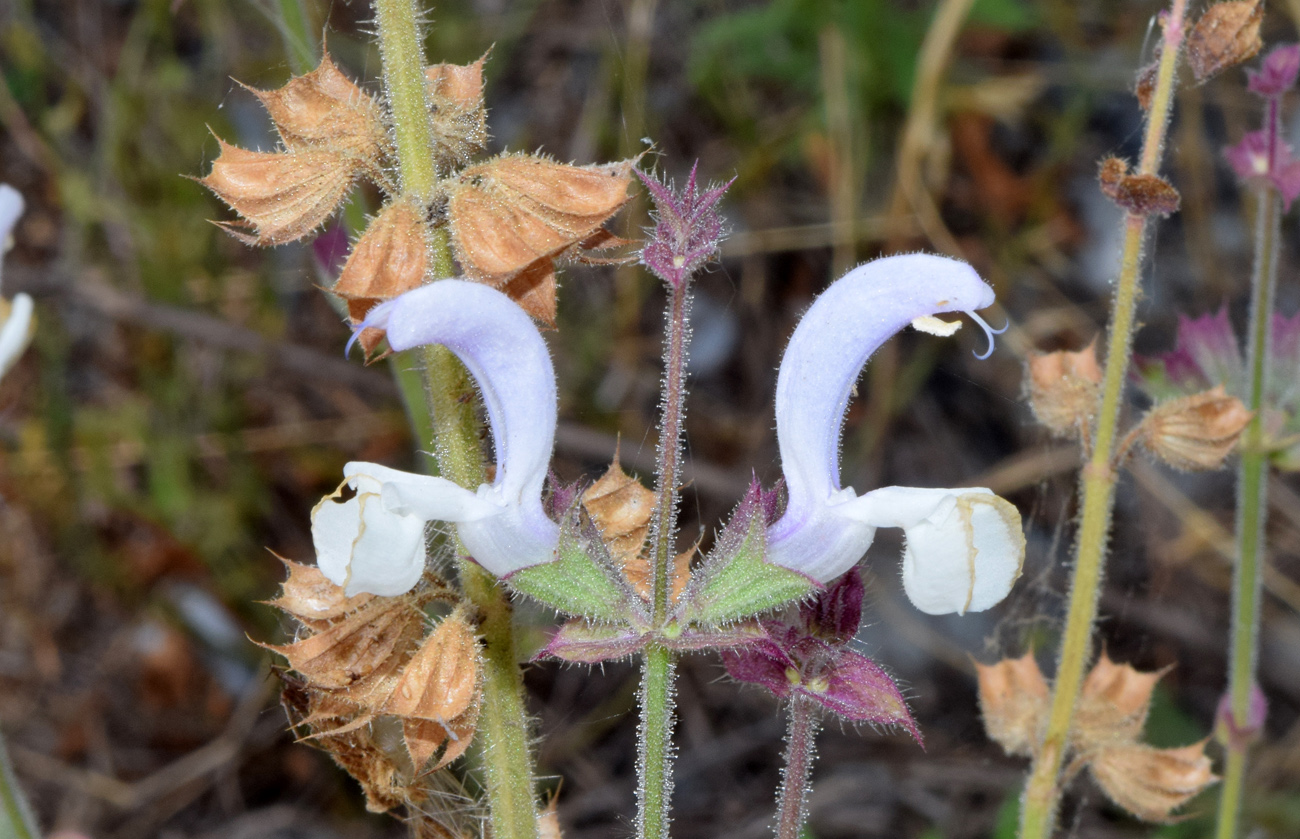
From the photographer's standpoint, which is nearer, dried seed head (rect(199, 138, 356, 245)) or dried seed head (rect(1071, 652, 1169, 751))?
dried seed head (rect(199, 138, 356, 245))

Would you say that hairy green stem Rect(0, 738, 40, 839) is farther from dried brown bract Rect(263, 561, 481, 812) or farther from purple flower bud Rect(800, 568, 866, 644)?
purple flower bud Rect(800, 568, 866, 644)

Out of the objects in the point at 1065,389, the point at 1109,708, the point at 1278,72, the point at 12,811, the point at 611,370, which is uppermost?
the point at 611,370

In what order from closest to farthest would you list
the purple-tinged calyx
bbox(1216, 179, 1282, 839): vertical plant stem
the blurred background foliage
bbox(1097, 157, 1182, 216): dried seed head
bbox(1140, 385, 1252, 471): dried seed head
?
1. the purple-tinged calyx
2. bbox(1097, 157, 1182, 216): dried seed head
3. bbox(1140, 385, 1252, 471): dried seed head
4. bbox(1216, 179, 1282, 839): vertical plant stem
5. the blurred background foliage

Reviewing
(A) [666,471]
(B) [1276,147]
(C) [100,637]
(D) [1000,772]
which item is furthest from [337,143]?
(C) [100,637]

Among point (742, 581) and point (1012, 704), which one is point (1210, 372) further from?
point (742, 581)

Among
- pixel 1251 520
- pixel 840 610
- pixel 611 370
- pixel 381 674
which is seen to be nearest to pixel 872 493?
pixel 840 610

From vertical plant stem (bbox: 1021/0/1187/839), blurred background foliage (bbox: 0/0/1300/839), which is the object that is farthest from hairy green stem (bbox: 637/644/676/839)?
blurred background foliage (bbox: 0/0/1300/839)

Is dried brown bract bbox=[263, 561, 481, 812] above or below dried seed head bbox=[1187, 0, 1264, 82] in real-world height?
below
